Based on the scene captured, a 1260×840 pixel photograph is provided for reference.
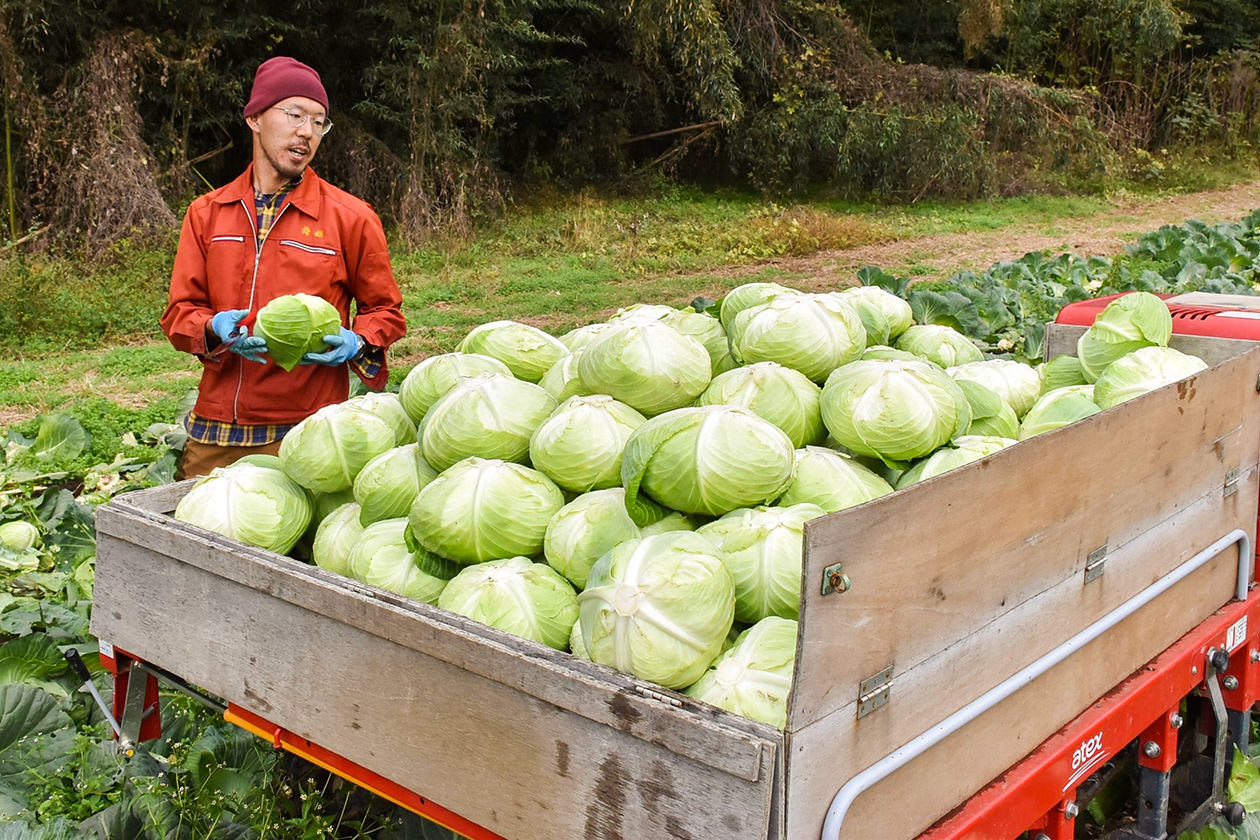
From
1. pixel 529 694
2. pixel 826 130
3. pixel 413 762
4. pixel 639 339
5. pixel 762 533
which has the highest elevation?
pixel 826 130

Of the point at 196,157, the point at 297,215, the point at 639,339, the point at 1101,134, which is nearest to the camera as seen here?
the point at 639,339

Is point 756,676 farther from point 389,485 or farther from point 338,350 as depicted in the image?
point 338,350

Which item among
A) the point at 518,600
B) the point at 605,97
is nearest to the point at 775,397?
the point at 518,600

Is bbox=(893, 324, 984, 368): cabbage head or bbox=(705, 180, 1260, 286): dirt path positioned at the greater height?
bbox=(893, 324, 984, 368): cabbage head

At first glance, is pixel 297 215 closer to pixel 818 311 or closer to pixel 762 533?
pixel 818 311

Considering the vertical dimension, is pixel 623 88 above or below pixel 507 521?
above

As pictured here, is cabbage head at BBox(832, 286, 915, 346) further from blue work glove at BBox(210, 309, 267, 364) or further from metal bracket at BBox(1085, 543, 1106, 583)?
blue work glove at BBox(210, 309, 267, 364)

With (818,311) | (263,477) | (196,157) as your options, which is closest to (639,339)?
(818,311)

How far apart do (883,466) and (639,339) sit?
2.35ft

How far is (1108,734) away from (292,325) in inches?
113

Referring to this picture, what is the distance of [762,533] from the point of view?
227cm

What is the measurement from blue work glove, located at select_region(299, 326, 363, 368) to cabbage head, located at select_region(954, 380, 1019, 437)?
220 centimetres

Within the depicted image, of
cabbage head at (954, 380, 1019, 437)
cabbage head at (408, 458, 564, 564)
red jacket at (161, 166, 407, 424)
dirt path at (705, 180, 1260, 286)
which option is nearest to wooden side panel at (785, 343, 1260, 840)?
cabbage head at (954, 380, 1019, 437)

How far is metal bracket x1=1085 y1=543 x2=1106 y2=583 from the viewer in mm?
2370
